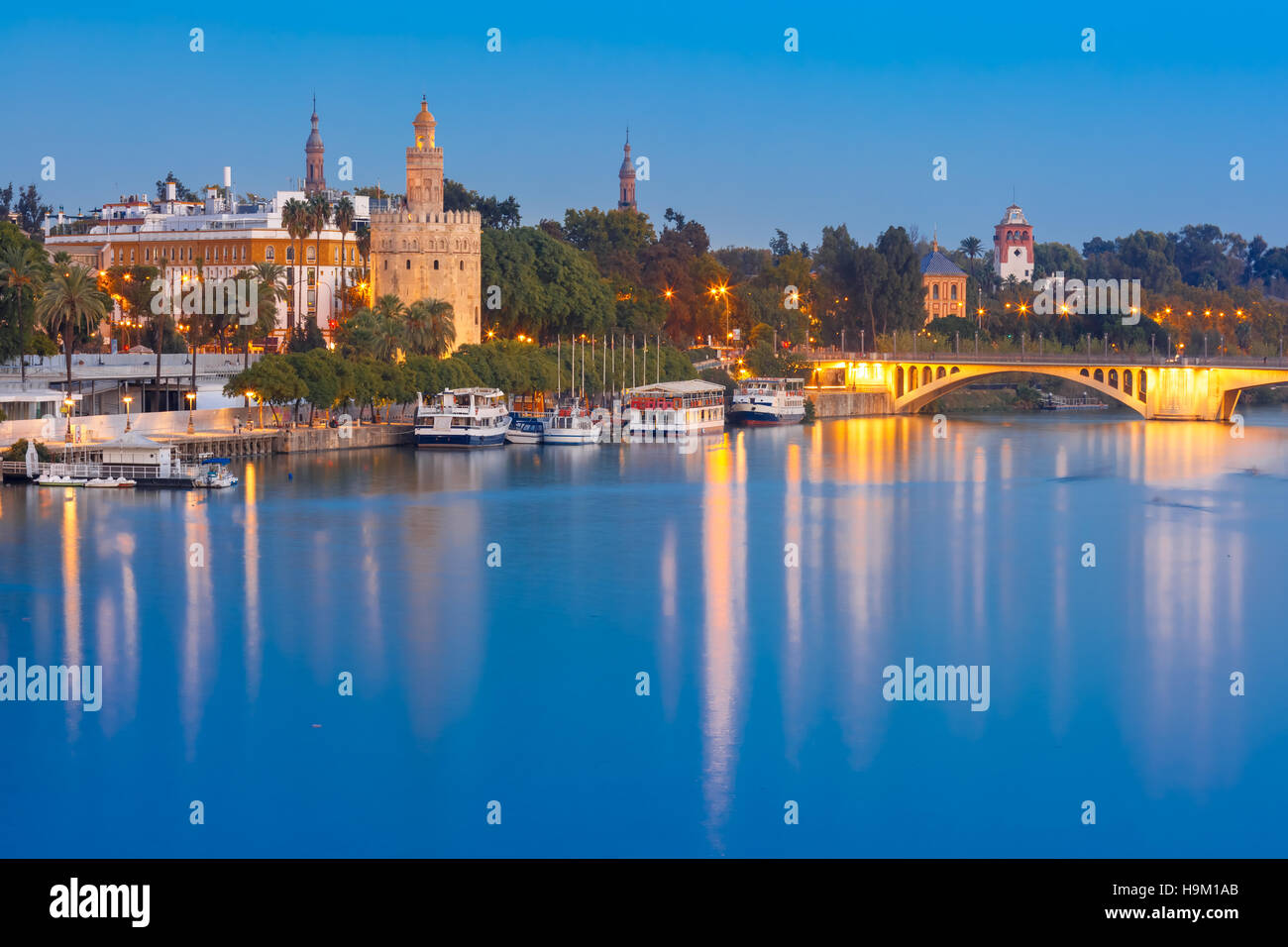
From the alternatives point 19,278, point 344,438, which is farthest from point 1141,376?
point 19,278

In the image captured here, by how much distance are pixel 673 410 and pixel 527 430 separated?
5426mm

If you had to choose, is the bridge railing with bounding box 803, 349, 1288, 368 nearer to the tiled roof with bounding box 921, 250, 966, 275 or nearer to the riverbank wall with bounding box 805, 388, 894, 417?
the riverbank wall with bounding box 805, 388, 894, 417

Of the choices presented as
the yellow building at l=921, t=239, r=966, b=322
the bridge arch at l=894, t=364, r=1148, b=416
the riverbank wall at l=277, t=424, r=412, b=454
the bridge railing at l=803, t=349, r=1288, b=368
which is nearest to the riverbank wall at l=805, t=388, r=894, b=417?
the bridge arch at l=894, t=364, r=1148, b=416

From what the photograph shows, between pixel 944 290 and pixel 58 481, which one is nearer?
pixel 58 481

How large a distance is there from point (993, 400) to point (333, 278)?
31.0 m

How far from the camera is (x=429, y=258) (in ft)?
191

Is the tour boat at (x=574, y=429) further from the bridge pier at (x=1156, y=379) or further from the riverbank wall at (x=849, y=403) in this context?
the bridge pier at (x=1156, y=379)

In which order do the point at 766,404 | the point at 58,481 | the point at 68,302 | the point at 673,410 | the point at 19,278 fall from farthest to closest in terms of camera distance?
the point at 766,404, the point at 673,410, the point at 68,302, the point at 19,278, the point at 58,481

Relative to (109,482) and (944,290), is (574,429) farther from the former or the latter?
(944,290)

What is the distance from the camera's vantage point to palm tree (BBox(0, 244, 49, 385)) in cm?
4091

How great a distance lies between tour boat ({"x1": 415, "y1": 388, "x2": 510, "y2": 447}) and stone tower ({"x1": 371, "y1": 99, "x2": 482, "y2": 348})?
6.23 m
